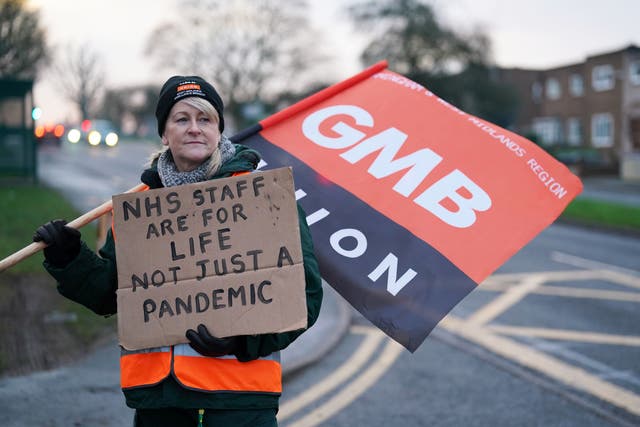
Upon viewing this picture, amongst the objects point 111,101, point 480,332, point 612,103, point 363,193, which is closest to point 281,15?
point 612,103

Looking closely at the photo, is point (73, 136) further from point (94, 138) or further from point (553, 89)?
point (553, 89)

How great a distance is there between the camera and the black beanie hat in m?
2.60

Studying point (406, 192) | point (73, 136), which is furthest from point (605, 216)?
point (406, 192)

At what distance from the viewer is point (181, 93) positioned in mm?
2590

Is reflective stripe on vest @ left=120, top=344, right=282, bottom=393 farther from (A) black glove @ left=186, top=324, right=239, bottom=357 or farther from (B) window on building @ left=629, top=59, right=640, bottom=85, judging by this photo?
(B) window on building @ left=629, top=59, right=640, bottom=85

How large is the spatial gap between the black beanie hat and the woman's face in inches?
1.0

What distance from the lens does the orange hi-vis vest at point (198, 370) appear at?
2.34 meters

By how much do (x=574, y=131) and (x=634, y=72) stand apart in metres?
7.74

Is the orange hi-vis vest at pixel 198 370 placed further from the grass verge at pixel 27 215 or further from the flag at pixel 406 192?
the grass verge at pixel 27 215

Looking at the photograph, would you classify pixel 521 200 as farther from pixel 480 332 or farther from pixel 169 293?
pixel 480 332

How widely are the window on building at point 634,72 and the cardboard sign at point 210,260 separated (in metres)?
42.7

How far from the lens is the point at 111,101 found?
7006cm

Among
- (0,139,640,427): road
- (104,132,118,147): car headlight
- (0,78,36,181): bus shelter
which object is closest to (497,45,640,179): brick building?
(0,78,36,181): bus shelter

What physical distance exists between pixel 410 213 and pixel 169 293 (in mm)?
1280
